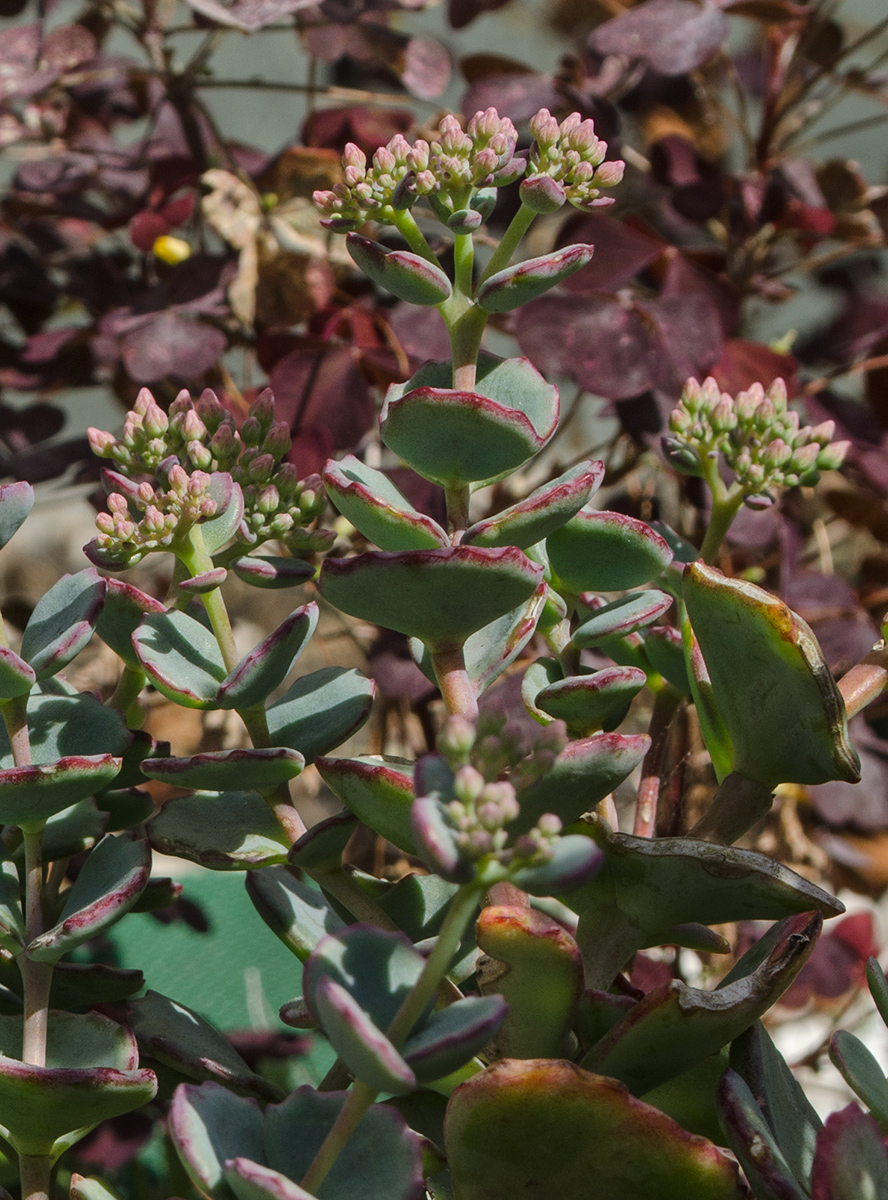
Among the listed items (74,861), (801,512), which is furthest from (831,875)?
(74,861)

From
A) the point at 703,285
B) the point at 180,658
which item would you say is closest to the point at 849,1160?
the point at 180,658

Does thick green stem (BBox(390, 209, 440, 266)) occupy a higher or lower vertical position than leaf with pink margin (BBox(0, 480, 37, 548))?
higher

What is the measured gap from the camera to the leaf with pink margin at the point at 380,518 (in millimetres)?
322

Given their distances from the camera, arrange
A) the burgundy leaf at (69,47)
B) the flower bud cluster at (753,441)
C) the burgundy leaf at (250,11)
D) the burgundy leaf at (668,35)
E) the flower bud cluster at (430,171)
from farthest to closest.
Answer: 1. the burgundy leaf at (69,47)
2. the burgundy leaf at (668,35)
3. the burgundy leaf at (250,11)
4. the flower bud cluster at (753,441)
5. the flower bud cluster at (430,171)

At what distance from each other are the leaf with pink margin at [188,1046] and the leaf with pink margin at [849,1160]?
6.9 inches

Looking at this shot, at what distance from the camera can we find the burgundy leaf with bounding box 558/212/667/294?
949 millimetres

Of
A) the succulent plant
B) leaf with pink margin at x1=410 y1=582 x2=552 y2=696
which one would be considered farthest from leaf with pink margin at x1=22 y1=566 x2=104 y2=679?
leaf with pink margin at x1=410 y1=582 x2=552 y2=696

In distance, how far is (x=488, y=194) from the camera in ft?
1.20

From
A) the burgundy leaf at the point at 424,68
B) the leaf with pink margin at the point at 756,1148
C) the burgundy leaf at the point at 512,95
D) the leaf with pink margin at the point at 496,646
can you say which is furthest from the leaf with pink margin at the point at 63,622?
the burgundy leaf at the point at 424,68

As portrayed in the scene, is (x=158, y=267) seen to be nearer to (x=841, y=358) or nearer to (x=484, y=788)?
(x=841, y=358)

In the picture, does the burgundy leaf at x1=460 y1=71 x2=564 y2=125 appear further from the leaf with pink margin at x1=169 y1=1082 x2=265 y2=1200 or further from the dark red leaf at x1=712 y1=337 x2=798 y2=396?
the leaf with pink margin at x1=169 y1=1082 x2=265 y2=1200

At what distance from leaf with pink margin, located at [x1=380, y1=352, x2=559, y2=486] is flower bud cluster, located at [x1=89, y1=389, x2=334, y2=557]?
0.06 meters

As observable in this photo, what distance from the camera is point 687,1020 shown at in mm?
308

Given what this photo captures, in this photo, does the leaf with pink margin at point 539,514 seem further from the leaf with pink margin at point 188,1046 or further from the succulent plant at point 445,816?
the leaf with pink margin at point 188,1046
